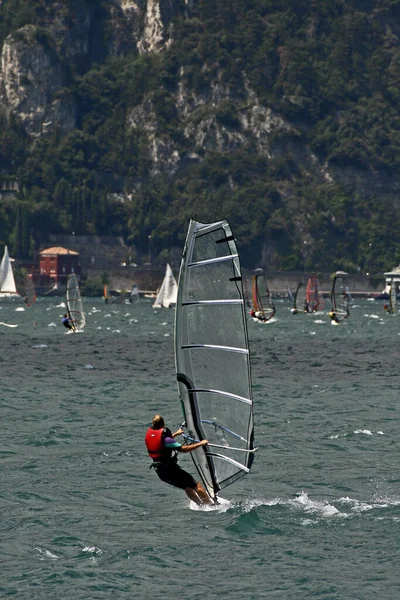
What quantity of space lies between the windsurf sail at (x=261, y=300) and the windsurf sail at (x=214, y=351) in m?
86.6

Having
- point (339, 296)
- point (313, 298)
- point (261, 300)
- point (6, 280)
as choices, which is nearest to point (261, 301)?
point (261, 300)

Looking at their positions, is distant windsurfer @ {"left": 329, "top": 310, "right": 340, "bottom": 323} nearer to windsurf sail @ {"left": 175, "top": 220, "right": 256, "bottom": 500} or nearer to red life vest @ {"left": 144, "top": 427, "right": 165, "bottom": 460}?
windsurf sail @ {"left": 175, "top": 220, "right": 256, "bottom": 500}

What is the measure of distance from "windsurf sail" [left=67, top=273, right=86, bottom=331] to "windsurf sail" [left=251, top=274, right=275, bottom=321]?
17.1 metres

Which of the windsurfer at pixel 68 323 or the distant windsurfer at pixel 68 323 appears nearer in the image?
the windsurfer at pixel 68 323

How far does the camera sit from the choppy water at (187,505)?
918 inches

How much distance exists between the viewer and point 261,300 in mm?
120000

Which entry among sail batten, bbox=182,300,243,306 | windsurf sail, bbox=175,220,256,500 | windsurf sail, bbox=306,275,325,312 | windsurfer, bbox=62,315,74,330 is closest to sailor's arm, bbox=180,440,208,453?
windsurf sail, bbox=175,220,256,500

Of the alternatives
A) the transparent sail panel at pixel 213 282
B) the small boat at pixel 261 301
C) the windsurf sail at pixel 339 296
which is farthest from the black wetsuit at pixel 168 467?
the windsurf sail at pixel 339 296

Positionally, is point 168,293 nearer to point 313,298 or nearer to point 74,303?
point 313,298

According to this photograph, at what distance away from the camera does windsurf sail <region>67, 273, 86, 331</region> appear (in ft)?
327

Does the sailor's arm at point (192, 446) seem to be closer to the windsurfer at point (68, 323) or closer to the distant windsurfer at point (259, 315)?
the windsurfer at point (68, 323)

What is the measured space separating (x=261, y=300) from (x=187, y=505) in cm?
9153

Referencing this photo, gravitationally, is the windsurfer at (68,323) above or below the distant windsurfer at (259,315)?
above

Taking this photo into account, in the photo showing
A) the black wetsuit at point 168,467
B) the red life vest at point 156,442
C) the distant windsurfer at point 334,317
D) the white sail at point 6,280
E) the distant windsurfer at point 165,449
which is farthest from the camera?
the white sail at point 6,280
